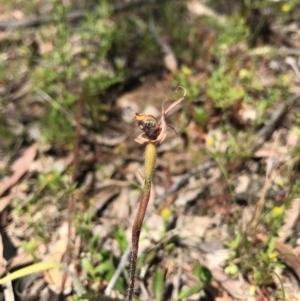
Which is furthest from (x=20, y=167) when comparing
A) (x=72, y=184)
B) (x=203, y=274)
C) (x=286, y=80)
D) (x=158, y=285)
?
(x=286, y=80)

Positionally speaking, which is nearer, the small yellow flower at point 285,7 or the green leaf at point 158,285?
the green leaf at point 158,285

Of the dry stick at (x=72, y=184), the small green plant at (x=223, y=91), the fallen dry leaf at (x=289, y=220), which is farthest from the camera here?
the small green plant at (x=223, y=91)

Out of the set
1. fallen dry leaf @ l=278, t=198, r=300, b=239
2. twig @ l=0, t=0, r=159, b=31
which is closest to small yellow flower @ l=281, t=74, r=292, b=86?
fallen dry leaf @ l=278, t=198, r=300, b=239

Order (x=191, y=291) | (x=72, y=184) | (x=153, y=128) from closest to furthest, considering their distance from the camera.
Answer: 1. (x=153, y=128)
2. (x=191, y=291)
3. (x=72, y=184)

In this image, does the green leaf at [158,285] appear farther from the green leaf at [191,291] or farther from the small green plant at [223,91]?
the small green plant at [223,91]

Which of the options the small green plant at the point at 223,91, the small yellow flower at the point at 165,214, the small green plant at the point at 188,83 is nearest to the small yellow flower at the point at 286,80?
the small green plant at the point at 223,91

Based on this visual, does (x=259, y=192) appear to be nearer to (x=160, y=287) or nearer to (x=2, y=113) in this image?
(x=160, y=287)

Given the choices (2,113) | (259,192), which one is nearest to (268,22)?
(259,192)

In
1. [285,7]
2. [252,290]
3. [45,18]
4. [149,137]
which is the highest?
[149,137]

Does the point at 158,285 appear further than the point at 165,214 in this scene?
No

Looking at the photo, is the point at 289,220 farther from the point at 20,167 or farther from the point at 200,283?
the point at 20,167
